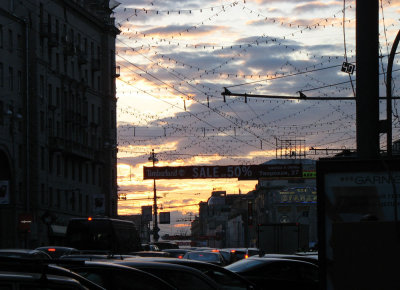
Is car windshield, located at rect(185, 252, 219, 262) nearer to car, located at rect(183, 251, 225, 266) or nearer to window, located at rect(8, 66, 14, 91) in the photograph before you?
car, located at rect(183, 251, 225, 266)

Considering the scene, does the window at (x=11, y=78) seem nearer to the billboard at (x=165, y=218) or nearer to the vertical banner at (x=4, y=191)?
the vertical banner at (x=4, y=191)

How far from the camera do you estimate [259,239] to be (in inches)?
1725

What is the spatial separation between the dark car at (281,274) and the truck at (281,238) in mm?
24843

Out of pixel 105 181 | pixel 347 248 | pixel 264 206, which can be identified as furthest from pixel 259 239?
pixel 264 206

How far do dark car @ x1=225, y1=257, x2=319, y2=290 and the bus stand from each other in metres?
17.5

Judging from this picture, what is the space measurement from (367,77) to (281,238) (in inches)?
1283

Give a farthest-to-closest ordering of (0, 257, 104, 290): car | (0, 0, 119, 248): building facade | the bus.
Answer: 1. (0, 0, 119, 248): building facade
2. the bus
3. (0, 257, 104, 290): car

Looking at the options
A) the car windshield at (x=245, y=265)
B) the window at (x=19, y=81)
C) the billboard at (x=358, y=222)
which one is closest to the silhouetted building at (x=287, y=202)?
the window at (x=19, y=81)

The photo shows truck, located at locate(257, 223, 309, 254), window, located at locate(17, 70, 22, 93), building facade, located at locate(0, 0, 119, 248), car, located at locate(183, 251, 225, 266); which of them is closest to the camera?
Result: car, located at locate(183, 251, 225, 266)

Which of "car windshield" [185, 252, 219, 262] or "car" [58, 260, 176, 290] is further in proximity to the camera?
"car windshield" [185, 252, 219, 262]

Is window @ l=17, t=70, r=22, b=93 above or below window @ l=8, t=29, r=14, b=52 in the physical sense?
below

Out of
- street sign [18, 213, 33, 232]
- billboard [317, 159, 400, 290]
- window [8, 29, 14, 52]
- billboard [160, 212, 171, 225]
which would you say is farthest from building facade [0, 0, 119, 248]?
billboard [160, 212, 171, 225]

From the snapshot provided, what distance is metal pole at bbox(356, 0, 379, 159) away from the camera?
12.2 m

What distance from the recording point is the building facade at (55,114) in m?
60.0
